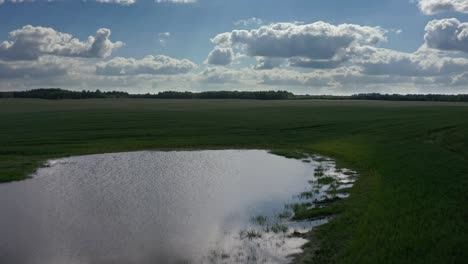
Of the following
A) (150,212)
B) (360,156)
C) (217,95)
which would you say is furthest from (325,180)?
(217,95)

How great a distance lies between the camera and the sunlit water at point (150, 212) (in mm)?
13820

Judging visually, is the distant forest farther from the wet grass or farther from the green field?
the wet grass

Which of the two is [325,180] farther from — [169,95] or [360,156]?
[169,95]

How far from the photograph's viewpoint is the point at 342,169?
28453 mm

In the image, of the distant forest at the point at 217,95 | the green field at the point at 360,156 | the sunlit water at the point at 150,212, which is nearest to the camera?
the green field at the point at 360,156

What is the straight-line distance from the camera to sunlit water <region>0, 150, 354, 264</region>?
13.8 metres

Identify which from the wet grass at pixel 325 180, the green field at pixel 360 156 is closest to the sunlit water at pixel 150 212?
the wet grass at pixel 325 180

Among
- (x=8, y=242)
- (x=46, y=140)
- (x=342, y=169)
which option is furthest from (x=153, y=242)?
(x=46, y=140)

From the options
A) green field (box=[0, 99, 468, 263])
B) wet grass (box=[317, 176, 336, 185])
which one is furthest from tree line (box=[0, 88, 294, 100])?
wet grass (box=[317, 176, 336, 185])

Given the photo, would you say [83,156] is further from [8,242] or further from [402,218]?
[402,218]

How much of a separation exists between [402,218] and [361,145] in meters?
24.0

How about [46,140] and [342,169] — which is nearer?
[342,169]

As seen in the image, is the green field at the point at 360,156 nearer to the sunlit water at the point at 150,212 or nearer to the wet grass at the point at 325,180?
the wet grass at the point at 325,180

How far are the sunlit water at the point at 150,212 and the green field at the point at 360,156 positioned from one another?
6.76 ft
